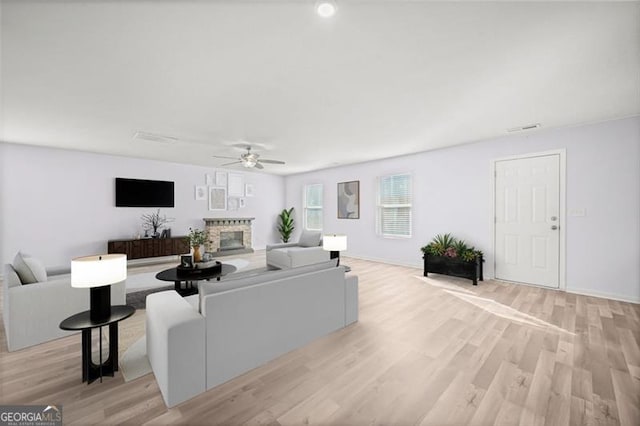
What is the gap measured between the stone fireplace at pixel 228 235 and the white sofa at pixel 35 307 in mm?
4580

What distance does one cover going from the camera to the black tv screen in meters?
6.04

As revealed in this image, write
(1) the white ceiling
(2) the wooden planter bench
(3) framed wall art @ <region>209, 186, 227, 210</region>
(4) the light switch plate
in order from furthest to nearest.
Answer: (3) framed wall art @ <region>209, 186, 227, 210</region> → (2) the wooden planter bench → (4) the light switch plate → (1) the white ceiling

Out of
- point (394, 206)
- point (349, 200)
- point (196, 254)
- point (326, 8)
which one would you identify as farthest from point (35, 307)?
point (349, 200)

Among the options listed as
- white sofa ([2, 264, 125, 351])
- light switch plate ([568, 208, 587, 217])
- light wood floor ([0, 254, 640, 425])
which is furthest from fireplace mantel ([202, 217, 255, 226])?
light switch plate ([568, 208, 587, 217])

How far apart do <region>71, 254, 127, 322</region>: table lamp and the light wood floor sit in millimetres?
522

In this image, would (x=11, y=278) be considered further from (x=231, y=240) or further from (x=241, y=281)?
(x=231, y=240)

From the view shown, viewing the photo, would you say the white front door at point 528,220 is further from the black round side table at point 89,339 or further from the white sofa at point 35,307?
the white sofa at point 35,307

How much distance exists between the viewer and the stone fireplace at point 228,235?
726cm

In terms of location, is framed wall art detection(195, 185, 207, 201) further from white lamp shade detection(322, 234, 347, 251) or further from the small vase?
white lamp shade detection(322, 234, 347, 251)

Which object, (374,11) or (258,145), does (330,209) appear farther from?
(374,11)

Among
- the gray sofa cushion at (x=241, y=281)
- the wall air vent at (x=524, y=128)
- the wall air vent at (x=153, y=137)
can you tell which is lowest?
the gray sofa cushion at (x=241, y=281)

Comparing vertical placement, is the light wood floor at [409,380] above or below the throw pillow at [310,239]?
below

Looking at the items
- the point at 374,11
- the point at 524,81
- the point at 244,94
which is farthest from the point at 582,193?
the point at 244,94

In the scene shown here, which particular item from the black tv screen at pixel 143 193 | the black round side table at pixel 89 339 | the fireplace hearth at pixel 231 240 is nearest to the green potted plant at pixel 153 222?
the black tv screen at pixel 143 193
